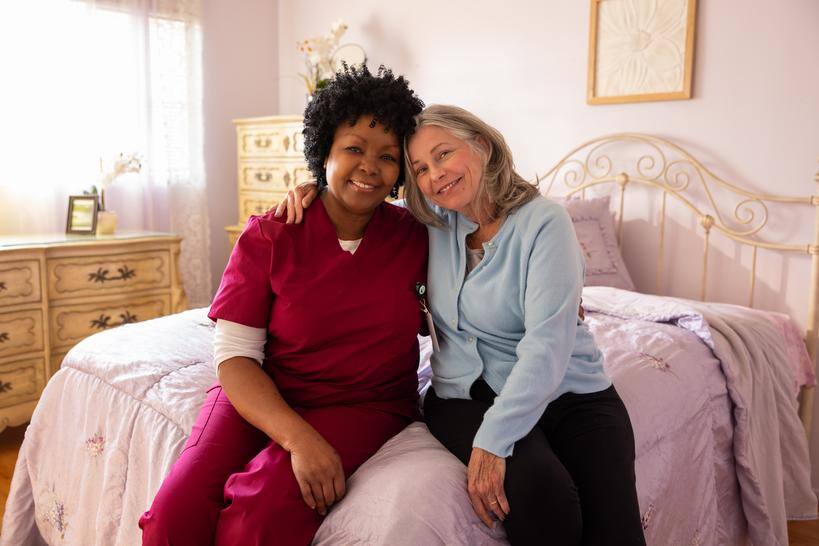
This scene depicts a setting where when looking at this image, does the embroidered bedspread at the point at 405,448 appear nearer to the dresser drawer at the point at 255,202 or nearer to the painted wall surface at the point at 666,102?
the painted wall surface at the point at 666,102

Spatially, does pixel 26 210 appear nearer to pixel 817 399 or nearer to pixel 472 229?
pixel 472 229

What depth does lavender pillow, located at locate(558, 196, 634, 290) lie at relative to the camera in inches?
105

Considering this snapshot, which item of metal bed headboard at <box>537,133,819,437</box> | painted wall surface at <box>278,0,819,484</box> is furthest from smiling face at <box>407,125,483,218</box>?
painted wall surface at <box>278,0,819,484</box>

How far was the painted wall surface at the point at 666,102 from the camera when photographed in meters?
2.41

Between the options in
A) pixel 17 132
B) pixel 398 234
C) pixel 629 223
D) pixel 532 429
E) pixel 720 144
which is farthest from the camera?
pixel 17 132

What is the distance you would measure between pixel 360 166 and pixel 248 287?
0.34 meters

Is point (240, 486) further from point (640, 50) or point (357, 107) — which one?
point (640, 50)

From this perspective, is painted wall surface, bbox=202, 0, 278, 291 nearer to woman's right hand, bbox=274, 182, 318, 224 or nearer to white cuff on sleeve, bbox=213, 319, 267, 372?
woman's right hand, bbox=274, 182, 318, 224

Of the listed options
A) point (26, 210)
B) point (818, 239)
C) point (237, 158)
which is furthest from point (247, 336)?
point (237, 158)

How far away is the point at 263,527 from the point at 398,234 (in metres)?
0.67

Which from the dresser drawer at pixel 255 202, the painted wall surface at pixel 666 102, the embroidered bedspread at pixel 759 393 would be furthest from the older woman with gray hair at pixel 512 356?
the dresser drawer at pixel 255 202

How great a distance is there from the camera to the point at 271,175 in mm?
3740

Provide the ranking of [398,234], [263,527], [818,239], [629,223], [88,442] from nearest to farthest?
[263,527] → [398,234] → [88,442] → [818,239] → [629,223]

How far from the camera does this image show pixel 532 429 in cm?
124
